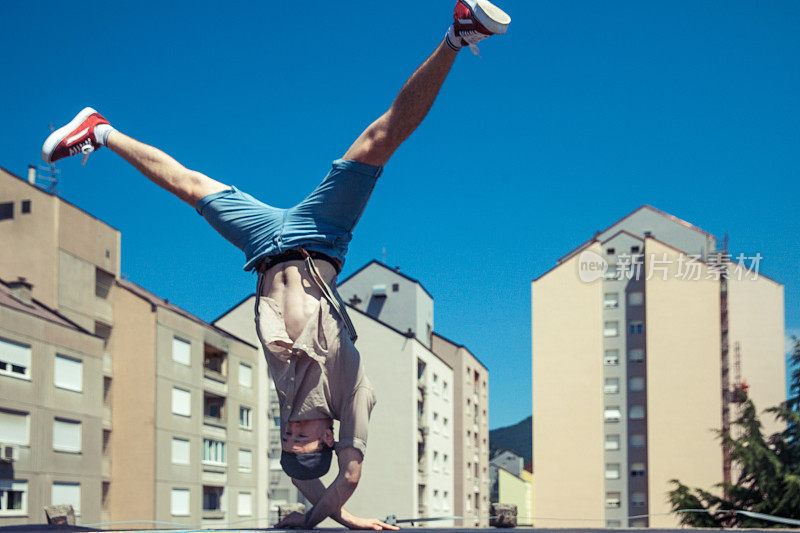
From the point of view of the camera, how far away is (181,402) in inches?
1988

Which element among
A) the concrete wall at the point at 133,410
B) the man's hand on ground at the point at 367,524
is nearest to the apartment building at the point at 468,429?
the concrete wall at the point at 133,410

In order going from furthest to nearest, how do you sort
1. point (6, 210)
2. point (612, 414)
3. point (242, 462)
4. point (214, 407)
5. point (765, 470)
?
point (612, 414) < point (242, 462) < point (214, 407) < point (6, 210) < point (765, 470)

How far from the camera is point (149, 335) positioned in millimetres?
48906

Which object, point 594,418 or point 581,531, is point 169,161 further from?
point 594,418

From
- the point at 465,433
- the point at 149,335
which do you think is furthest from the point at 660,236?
the point at 149,335

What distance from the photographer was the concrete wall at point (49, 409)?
3666 centimetres

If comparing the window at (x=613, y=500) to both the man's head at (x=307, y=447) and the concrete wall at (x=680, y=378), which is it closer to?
the concrete wall at (x=680, y=378)

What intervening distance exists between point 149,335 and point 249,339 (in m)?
→ 12.3

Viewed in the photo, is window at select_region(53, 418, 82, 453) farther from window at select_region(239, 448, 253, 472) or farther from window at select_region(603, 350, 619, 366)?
window at select_region(603, 350, 619, 366)

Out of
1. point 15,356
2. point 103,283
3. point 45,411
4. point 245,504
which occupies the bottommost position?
point 245,504

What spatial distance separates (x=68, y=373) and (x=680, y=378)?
3912cm

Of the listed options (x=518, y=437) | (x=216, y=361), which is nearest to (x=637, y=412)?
(x=216, y=361)

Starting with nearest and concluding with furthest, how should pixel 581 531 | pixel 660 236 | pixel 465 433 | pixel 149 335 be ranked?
pixel 581 531, pixel 149 335, pixel 660 236, pixel 465 433

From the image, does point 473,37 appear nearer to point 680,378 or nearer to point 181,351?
point 181,351
